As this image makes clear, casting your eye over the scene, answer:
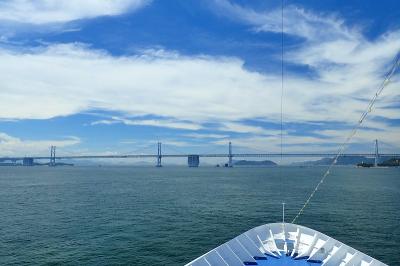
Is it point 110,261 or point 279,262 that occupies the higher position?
point 279,262

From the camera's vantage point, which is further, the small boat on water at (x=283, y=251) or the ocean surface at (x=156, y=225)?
the ocean surface at (x=156, y=225)

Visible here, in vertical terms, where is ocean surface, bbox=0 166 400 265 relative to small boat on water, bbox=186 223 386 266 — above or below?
below

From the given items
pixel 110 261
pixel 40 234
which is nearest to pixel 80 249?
pixel 110 261

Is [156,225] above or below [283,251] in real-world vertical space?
below

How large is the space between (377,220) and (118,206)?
39.7m

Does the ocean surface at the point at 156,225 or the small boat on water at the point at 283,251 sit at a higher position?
the small boat on water at the point at 283,251

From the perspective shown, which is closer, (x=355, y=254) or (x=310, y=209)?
(x=355, y=254)

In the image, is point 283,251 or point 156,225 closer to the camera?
point 283,251

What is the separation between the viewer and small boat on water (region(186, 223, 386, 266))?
19.2 meters

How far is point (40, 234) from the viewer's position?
38.8 m

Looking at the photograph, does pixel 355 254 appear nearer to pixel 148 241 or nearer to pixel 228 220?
pixel 148 241

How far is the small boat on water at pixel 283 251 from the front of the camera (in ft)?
63.1

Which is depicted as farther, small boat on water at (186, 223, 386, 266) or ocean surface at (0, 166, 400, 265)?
ocean surface at (0, 166, 400, 265)

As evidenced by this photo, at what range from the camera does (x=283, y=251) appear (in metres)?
21.9
